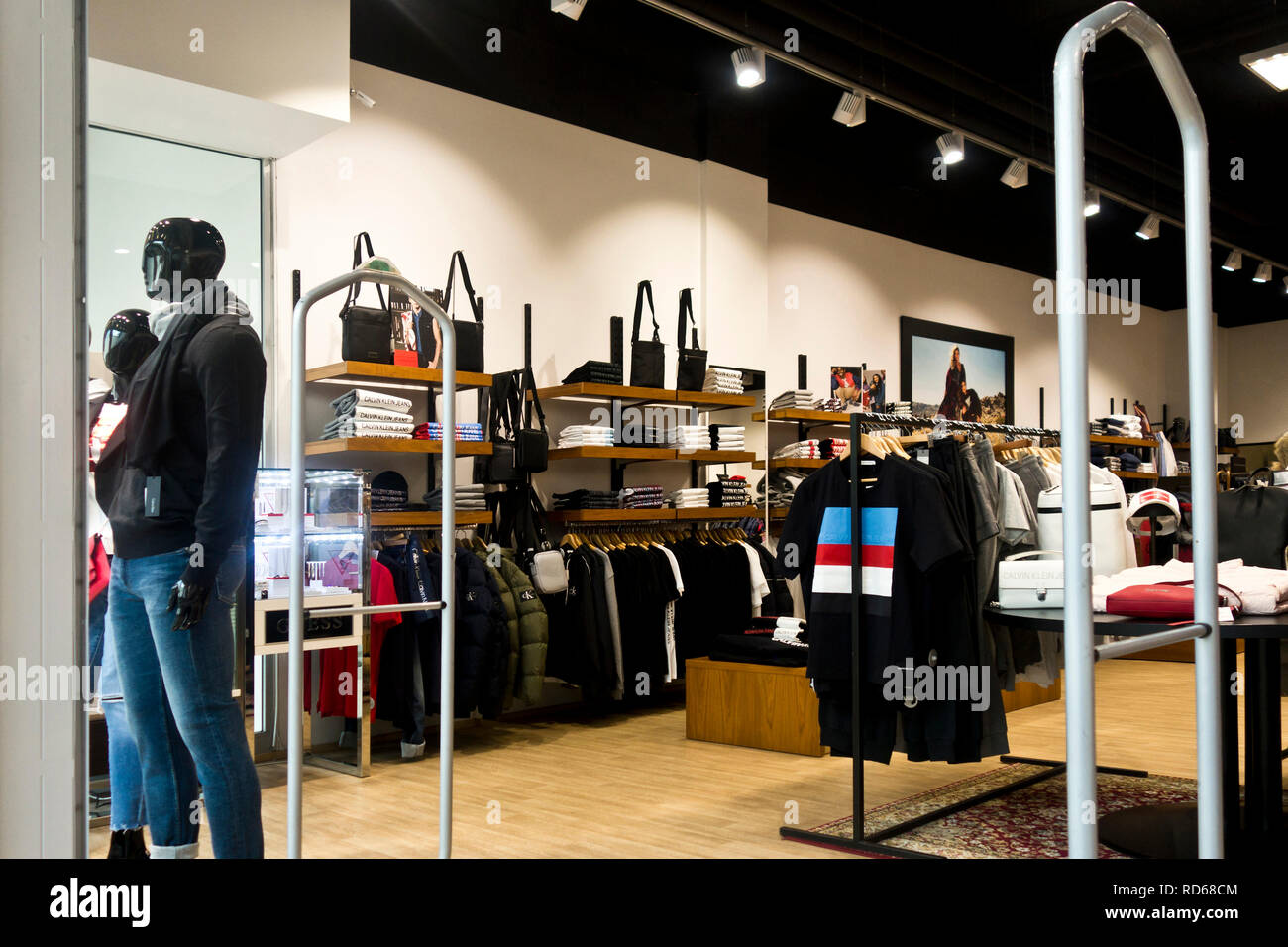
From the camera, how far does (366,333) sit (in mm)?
5176

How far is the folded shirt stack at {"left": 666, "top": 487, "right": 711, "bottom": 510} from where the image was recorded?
670 centimetres

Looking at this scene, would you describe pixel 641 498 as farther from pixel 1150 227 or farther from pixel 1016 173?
pixel 1150 227

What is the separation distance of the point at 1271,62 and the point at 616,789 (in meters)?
5.09

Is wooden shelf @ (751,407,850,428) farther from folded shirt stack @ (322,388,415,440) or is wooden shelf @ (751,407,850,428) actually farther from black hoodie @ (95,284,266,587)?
black hoodie @ (95,284,266,587)

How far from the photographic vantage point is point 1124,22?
5.55ft

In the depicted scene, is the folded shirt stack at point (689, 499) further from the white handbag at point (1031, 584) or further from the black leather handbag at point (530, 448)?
the white handbag at point (1031, 584)

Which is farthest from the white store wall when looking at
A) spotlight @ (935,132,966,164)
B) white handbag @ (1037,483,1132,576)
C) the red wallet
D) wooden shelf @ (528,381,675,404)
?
the red wallet

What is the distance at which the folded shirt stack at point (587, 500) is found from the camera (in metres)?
6.26

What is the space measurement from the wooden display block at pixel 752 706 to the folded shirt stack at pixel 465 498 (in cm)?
137

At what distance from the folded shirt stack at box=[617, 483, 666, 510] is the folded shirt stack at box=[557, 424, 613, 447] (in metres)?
0.31

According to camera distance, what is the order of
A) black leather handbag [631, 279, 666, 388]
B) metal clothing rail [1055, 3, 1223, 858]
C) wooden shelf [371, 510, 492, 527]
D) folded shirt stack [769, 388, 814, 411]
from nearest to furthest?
1. metal clothing rail [1055, 3, 1223, 858]
2. wooden shelf [371, 510, 492, 527]
3. black leather handbag [631, 279, 666, 388]
4. folded shirt stack [769, 388, 814, 411]

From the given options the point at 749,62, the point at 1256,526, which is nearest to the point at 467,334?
the point at 749,62

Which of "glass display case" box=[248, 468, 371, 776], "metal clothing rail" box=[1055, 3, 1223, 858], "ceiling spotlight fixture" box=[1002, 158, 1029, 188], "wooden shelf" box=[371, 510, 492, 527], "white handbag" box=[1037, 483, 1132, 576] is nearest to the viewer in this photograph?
"metal clothing rail" box=[1055, 3, 1223, 858]
